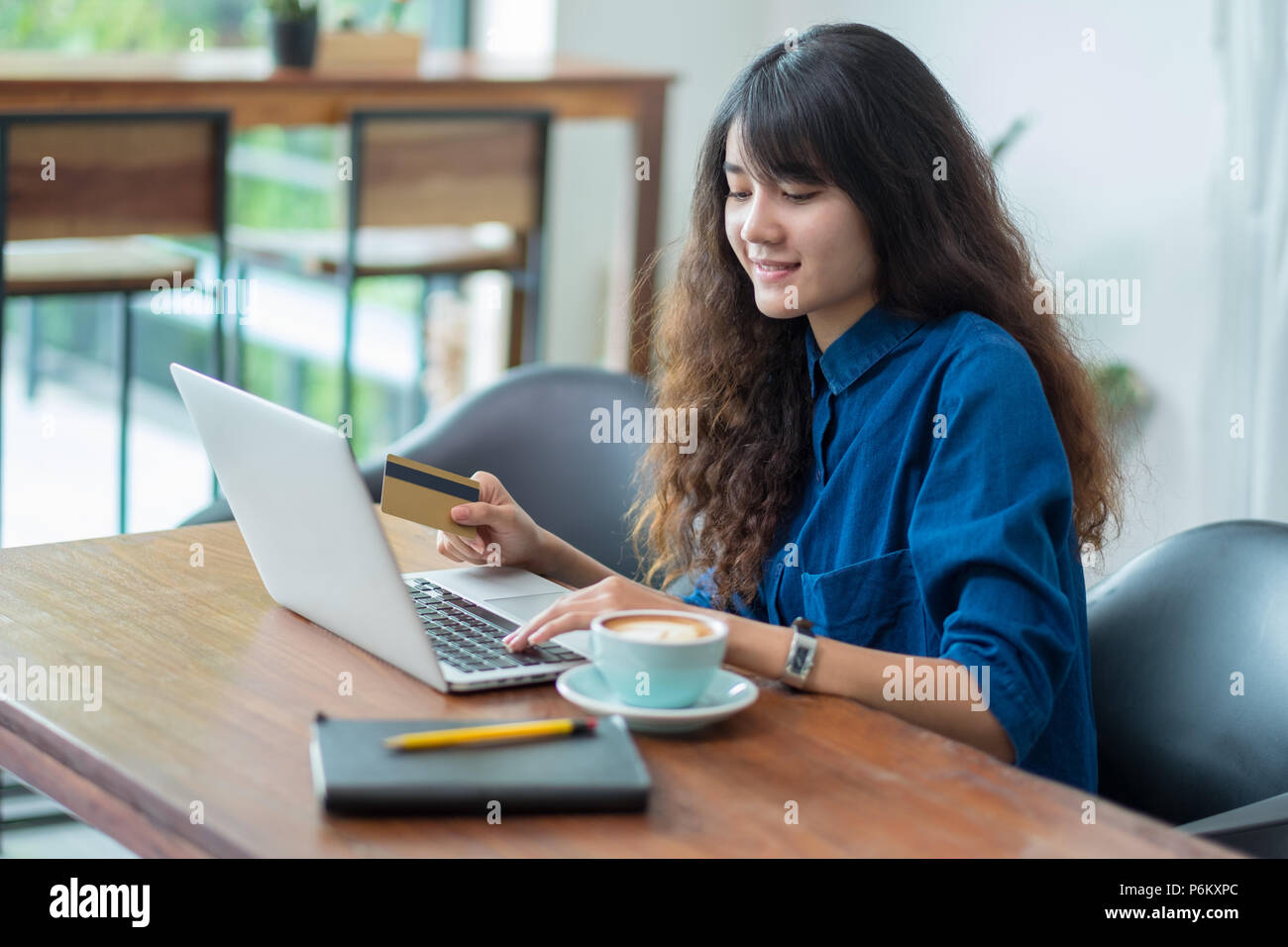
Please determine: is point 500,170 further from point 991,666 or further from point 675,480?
point 991,666

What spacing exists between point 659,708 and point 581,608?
0.13 meters

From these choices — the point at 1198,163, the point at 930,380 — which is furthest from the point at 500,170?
the point at 930,380

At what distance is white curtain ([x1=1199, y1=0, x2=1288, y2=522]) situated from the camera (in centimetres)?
276

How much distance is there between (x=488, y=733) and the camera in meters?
1.00

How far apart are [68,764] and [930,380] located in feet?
2.45

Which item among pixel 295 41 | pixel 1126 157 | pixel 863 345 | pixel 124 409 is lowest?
pixel 124 409

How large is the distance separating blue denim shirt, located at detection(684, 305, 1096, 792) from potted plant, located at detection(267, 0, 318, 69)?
178cm

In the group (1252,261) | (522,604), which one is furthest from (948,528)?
(1252,261)

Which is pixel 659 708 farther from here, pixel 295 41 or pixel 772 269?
pixel 295 41

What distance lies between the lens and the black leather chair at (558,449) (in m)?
2.19

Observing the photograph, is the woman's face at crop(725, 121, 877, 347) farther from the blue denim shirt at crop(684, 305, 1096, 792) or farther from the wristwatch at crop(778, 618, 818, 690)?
the wristwatch at crop(778, 618, 818, 690)

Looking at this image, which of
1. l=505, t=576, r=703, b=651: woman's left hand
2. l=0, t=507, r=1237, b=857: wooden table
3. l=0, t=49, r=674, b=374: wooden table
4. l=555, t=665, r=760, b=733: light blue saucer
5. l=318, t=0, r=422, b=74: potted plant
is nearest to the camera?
l=0, t=507, r=1237, b=857: wooden table

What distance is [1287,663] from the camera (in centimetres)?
143

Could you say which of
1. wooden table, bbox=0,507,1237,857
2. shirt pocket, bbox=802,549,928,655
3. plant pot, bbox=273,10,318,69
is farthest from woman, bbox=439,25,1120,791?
plant pot, bbox=273,10,318,69
